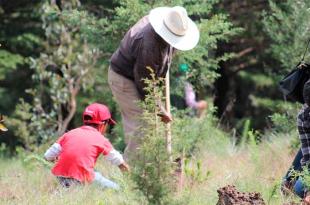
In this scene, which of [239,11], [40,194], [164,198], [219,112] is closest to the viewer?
[164,198]

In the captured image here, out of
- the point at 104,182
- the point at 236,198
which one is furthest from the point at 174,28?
the point at 236,198

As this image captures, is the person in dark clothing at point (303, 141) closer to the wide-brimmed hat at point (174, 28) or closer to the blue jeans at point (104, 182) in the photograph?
the wide-brimmed hat at point (174, 28)

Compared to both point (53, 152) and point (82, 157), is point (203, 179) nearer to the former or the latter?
point (82, 157)

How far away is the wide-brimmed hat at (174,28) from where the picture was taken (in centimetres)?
687

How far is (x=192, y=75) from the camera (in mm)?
9258

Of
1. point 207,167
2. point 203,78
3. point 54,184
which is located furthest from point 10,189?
point 203,78

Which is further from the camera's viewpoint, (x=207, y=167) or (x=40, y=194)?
(x=207, y=167)

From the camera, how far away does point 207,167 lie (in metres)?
8.28

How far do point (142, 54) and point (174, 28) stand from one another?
1.34 feet

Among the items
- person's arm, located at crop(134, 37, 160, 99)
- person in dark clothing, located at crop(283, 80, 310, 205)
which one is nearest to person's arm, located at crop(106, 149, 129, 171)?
person's arm, located at crop(134, 37, 160, 99)

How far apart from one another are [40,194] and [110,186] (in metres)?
0.64

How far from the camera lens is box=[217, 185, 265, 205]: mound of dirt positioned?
5.14m

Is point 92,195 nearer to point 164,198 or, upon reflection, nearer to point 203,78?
point 164,198

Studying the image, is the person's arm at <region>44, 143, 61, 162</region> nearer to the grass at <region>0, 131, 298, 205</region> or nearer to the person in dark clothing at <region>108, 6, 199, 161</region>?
the grass at <region>0, 131, 298, 205</region>
